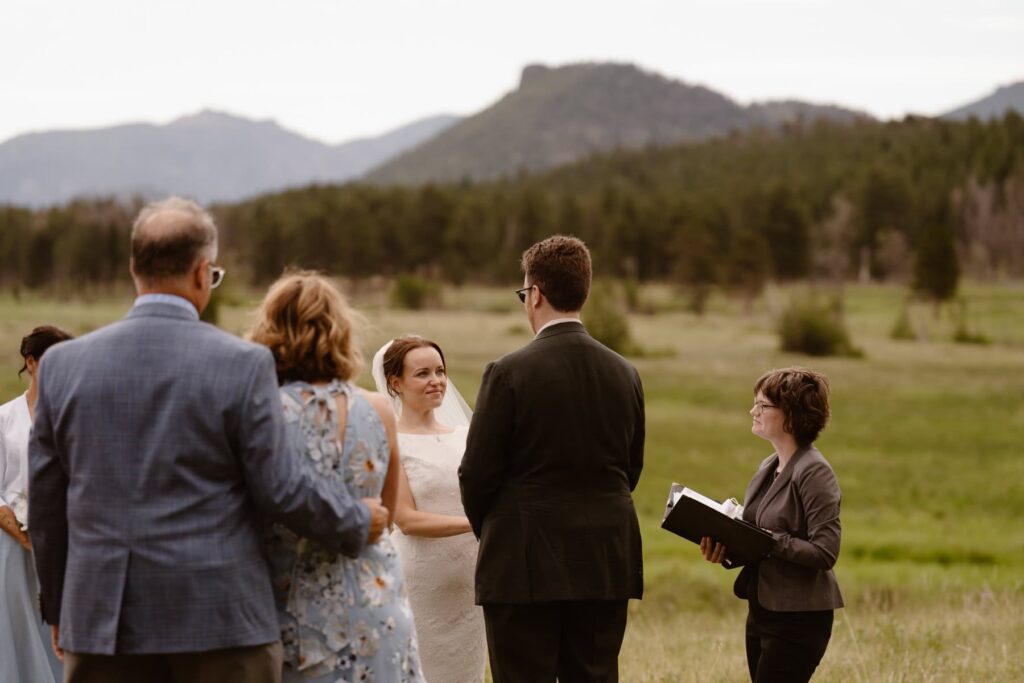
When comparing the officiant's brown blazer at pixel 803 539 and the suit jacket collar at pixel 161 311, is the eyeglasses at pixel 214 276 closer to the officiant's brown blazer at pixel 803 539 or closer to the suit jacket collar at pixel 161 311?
the suit jacket collar at pixel 161 311

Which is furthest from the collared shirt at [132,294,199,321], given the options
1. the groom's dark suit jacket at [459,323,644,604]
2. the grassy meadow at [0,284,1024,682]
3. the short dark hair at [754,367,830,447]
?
the short dark hair at [754,367,830,447]

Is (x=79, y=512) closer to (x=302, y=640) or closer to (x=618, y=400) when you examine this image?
(x=302, y=640)

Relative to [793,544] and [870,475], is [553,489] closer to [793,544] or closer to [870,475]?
[793,544]

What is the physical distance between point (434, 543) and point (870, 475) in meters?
23.9

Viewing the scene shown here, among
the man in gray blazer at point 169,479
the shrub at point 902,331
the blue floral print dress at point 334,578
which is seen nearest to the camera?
the man in gray blazer at point 169,479

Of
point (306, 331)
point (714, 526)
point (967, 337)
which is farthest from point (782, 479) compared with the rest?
point (967, 337)

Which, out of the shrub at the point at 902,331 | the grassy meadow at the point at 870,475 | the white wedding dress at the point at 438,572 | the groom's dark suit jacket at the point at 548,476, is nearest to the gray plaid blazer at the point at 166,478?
the grassy meadow at the point at 870,475

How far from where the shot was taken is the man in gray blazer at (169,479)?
3.21 metres

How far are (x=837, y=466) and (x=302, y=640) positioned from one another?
2677 centimetres

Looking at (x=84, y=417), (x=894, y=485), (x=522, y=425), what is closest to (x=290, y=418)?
(x=84, y=417)

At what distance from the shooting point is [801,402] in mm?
4730

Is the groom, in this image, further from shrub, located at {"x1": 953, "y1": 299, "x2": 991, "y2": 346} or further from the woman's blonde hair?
shrub, located at {"x1": 953, "y1": 299, "x2": 991, "y2": 346}

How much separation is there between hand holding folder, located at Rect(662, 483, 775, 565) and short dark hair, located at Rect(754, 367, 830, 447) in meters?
0.47

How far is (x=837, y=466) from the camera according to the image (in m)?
28.6
